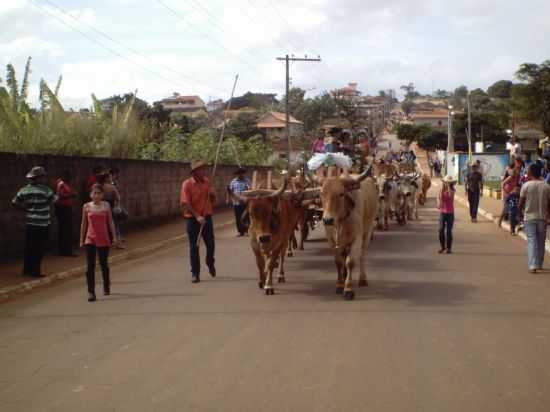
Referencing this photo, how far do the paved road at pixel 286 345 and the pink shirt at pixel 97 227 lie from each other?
0.86 metres

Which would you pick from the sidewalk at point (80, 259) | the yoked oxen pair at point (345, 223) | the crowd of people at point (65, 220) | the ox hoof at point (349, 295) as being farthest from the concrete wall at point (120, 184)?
the ox hoof at point (349, 295)

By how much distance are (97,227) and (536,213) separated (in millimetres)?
7286

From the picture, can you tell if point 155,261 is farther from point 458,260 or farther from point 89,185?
point 458,260

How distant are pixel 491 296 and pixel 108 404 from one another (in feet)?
20.6

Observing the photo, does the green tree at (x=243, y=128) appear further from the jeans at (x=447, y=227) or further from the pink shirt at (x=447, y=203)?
the jeans at (x=447, y=227)

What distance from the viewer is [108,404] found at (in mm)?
5793

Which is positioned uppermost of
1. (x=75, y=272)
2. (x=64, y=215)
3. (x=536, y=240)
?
(x=64, y=215)

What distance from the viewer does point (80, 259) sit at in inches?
599

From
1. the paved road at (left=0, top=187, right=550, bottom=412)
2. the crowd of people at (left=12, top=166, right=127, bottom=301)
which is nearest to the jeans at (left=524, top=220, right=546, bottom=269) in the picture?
the paved road at (left=0, top=187, right=550, bottom=412)

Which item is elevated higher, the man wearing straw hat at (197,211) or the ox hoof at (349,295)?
the man wearing straw hat at (197,211)

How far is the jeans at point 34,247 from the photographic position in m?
12.3

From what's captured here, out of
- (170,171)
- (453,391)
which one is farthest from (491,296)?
(170,171)

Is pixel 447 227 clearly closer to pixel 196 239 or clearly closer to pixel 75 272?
pixel 196 239

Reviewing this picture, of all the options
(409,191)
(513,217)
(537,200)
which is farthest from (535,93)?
(537,200)
